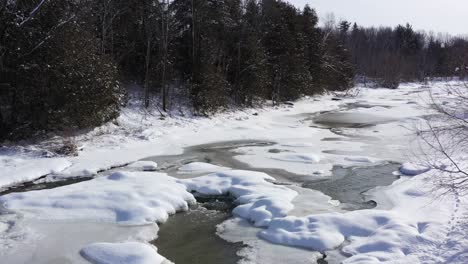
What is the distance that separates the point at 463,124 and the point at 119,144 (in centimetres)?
1483

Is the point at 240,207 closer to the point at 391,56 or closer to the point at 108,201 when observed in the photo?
the point at 108,201

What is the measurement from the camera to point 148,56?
89.0ft

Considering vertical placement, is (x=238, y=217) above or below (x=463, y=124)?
below

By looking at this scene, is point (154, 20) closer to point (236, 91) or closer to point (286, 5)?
point (236, 91)

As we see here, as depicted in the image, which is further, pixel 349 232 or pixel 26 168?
pixel 26 168

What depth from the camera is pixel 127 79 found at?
3000cm

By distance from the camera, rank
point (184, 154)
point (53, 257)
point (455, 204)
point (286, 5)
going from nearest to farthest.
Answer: point (53, 257) < point (455, 204) < point (184, 154) < point (286, 5)

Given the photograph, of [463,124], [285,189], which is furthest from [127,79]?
[463,124]

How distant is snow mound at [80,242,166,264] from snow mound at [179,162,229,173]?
6.81 m

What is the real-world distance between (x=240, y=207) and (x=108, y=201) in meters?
3.13

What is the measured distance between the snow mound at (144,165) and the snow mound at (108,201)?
276cm

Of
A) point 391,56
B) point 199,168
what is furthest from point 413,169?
point 391,56

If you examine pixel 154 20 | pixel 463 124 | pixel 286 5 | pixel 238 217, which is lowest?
pixel 238 217

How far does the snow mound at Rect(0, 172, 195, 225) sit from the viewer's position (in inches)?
418
